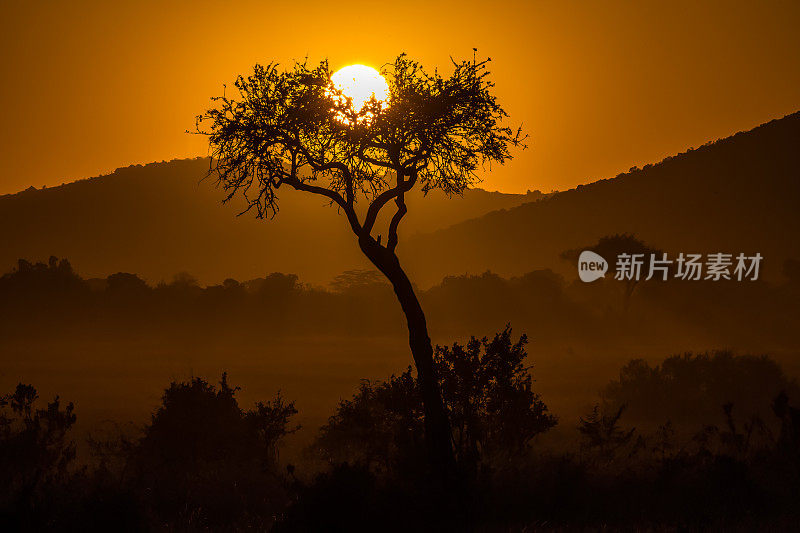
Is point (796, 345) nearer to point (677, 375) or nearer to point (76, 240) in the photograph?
point (677, 375)

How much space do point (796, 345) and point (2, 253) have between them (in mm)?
162790

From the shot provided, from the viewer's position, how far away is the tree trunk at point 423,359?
50.0 feet

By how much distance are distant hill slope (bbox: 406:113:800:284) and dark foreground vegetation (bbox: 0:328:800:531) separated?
9581cm

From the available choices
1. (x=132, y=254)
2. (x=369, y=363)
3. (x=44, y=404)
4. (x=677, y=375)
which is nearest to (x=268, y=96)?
(x=677, y=375)

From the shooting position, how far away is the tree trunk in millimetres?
15234

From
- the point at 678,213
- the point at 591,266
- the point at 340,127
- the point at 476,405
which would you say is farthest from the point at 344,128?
the point at 678,213

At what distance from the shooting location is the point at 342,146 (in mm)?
17344

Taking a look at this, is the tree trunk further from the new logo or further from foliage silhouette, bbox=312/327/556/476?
the new logo

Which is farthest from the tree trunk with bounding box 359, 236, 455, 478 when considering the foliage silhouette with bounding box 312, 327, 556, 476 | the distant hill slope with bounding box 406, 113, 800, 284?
the distant hill slope with bounding box 406, 113, 800, 284

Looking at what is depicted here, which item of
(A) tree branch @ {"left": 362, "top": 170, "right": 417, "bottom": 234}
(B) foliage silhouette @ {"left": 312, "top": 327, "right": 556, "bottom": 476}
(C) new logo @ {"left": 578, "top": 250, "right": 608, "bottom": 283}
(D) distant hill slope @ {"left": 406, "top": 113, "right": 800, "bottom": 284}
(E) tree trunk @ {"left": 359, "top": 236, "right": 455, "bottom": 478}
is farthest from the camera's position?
(D) distant hill slope @ {"left": 406, "top": 113, "right": 800, "bottom": 284}

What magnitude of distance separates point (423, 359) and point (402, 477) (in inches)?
121

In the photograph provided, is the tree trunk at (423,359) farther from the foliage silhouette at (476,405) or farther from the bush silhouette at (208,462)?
the bush silhouette at (208,462)

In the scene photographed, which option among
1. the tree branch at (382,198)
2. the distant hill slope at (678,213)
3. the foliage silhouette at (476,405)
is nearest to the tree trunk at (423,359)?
the tree branch at (382,198)

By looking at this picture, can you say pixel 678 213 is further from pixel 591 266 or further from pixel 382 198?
pixel 382 198
